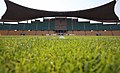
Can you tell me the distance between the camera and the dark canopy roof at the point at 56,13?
4419cm

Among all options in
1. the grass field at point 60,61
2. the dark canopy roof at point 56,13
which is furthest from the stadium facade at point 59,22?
the grass field at point 60,61

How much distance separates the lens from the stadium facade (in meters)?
42.0

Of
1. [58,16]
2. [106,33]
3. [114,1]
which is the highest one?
[114,1]

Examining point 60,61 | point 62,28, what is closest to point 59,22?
point 62,28

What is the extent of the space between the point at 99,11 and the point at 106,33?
22.5 feet

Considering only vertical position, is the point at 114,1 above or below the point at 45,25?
above

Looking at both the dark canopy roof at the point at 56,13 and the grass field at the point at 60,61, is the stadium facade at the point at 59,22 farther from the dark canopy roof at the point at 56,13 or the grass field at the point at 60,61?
the grass field at the point at 60,61

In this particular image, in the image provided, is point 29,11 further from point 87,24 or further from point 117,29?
point 117,29

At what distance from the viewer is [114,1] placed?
41656 mm

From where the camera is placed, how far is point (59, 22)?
4500 centimetres

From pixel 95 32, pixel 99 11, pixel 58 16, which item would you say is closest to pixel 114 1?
pixel 99 11

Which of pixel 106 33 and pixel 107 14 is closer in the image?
pixel 106 33

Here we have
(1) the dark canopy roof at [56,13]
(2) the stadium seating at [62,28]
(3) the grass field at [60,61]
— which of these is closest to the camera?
(3) the grass field at [60,61]

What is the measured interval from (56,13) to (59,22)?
7.33 feet
